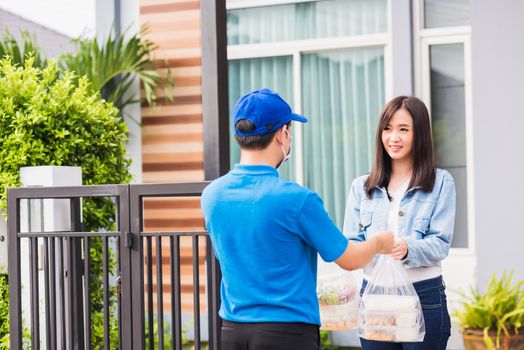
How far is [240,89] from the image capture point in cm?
706

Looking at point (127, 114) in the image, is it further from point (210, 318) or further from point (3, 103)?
point (210, 318)

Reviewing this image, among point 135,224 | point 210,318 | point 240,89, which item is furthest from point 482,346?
point 240,89

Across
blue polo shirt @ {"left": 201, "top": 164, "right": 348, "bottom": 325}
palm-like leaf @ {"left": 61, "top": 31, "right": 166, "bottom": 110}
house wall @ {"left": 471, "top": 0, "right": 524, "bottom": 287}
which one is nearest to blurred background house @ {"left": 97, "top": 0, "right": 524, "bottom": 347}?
house wall @ {"left": 471, "top": 0, "right": 524, "bottom": 287}

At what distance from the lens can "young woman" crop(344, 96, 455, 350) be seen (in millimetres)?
3039

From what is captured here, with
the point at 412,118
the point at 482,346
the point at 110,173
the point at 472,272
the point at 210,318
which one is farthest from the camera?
the point at 472,272

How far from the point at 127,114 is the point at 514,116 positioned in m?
3.63

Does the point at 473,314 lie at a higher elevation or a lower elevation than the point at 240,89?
lower

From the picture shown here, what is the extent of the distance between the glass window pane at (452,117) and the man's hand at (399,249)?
11.7ft

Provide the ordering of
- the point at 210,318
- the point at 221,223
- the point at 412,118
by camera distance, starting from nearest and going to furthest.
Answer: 1. the point at 221,223
2. the point at 412,118
3. the point at 210,318

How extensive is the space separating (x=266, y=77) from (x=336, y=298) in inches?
164

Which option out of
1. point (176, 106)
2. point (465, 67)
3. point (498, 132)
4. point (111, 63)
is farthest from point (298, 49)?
point (498, 132)

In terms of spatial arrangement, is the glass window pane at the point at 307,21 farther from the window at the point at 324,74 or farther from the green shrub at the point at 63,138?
the green shrub at the point at 63,138

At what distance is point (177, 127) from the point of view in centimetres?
715

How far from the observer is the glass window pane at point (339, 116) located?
6.71 meters
